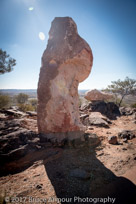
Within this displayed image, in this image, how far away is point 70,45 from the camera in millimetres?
3998

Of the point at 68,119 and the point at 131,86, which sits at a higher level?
the point at 131,86

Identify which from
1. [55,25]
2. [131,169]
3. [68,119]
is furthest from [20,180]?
[55,25]

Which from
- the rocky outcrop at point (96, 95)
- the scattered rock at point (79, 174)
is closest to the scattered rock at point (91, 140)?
the scattered rock at point (79, 174)

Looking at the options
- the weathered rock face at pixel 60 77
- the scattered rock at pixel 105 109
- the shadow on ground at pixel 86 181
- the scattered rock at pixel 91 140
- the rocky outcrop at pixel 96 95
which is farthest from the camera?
the rocky outcrop at pixel 96 95

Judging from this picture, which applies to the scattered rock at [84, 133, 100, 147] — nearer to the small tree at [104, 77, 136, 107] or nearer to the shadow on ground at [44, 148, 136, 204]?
the shadow on ground at [44, 148, 136, 204]

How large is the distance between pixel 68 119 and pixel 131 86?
72.9 feet

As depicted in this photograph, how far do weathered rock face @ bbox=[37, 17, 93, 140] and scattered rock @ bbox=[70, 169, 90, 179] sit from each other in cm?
148

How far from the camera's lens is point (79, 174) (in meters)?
2.53

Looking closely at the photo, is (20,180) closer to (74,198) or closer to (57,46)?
(74,198)

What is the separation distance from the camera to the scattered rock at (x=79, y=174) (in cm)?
245

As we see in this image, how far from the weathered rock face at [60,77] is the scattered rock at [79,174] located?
58.2 inches

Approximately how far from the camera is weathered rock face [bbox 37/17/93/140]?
155 inches

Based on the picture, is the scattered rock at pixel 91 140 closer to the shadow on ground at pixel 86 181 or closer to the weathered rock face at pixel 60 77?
the weathered rock face at pixel 60 77

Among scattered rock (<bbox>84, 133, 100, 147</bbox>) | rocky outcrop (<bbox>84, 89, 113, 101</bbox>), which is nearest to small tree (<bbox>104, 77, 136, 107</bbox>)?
rocky outcrop (<bbox>84, 89, 113, 101</bbox>)
